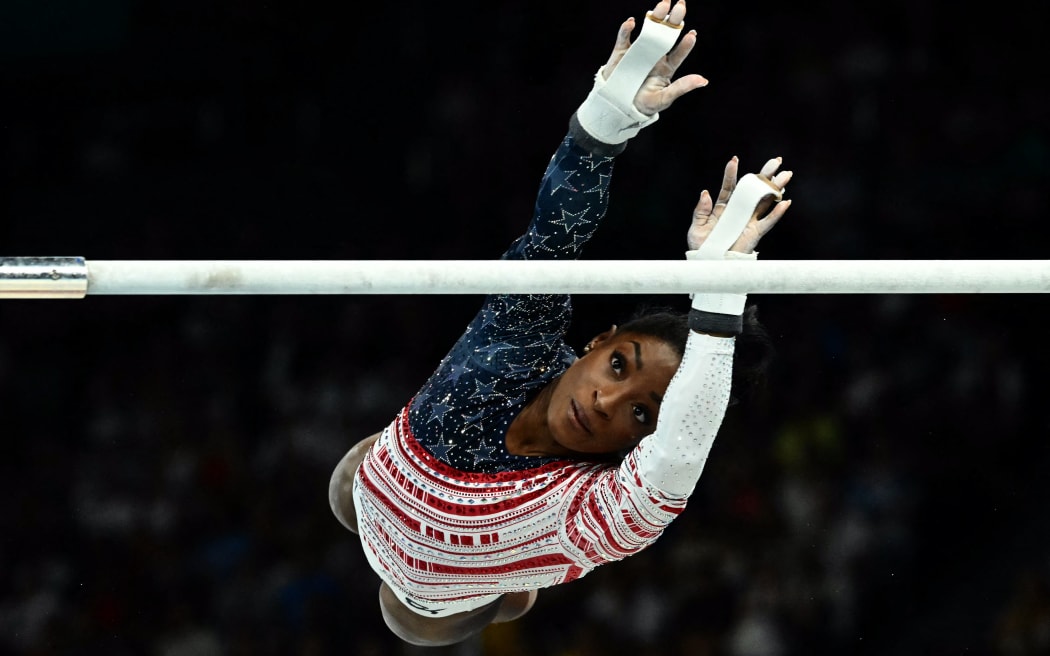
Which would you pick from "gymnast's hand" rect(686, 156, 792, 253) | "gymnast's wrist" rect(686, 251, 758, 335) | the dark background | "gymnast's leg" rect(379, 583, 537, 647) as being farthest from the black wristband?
the dark background

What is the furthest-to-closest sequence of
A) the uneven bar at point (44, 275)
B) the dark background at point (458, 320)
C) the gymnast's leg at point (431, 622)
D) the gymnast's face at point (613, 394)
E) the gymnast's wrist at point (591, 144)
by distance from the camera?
the dark background at point (458, 320) < the gymnast's leg at point (431, 622) < the gymnast's face at point (613, 394) < the gymnast's wrist at point (591, 144) < the uneven bar at point (44, 275)

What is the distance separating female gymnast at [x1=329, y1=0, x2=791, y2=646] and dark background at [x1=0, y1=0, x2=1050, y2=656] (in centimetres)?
203

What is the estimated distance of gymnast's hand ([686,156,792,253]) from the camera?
2.56 meters

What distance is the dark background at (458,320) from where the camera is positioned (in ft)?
16.3

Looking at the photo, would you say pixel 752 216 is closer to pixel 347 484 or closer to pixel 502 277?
pixel 502 277

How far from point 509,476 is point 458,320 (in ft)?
7.40

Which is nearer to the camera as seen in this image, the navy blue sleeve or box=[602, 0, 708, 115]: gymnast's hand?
box=[602, 0, 708, 115]: gymnast's hand

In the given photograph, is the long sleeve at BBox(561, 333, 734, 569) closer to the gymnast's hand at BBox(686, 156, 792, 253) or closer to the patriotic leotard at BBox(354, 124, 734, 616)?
the patriotic leotard at BBox(354, 124, 734, 616)

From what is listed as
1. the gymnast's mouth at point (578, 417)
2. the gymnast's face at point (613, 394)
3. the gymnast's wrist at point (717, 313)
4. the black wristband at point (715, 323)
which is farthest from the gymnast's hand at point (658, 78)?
the gymnast's mouth at point (578, 417)

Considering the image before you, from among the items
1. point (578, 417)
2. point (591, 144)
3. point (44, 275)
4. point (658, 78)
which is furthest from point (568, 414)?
point (44, 275)

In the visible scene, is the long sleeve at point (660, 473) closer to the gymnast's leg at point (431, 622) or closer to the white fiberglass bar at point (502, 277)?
the white fiberglass bar at point (502, 277)

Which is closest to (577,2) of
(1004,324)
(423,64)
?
(423,64)

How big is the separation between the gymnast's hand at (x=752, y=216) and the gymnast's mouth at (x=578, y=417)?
17.2 inches

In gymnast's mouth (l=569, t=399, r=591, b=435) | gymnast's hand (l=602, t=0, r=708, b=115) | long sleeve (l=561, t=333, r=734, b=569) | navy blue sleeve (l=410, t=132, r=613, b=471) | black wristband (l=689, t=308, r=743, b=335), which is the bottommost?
long sleeve (l=561, t=333, r=734, b=569)
